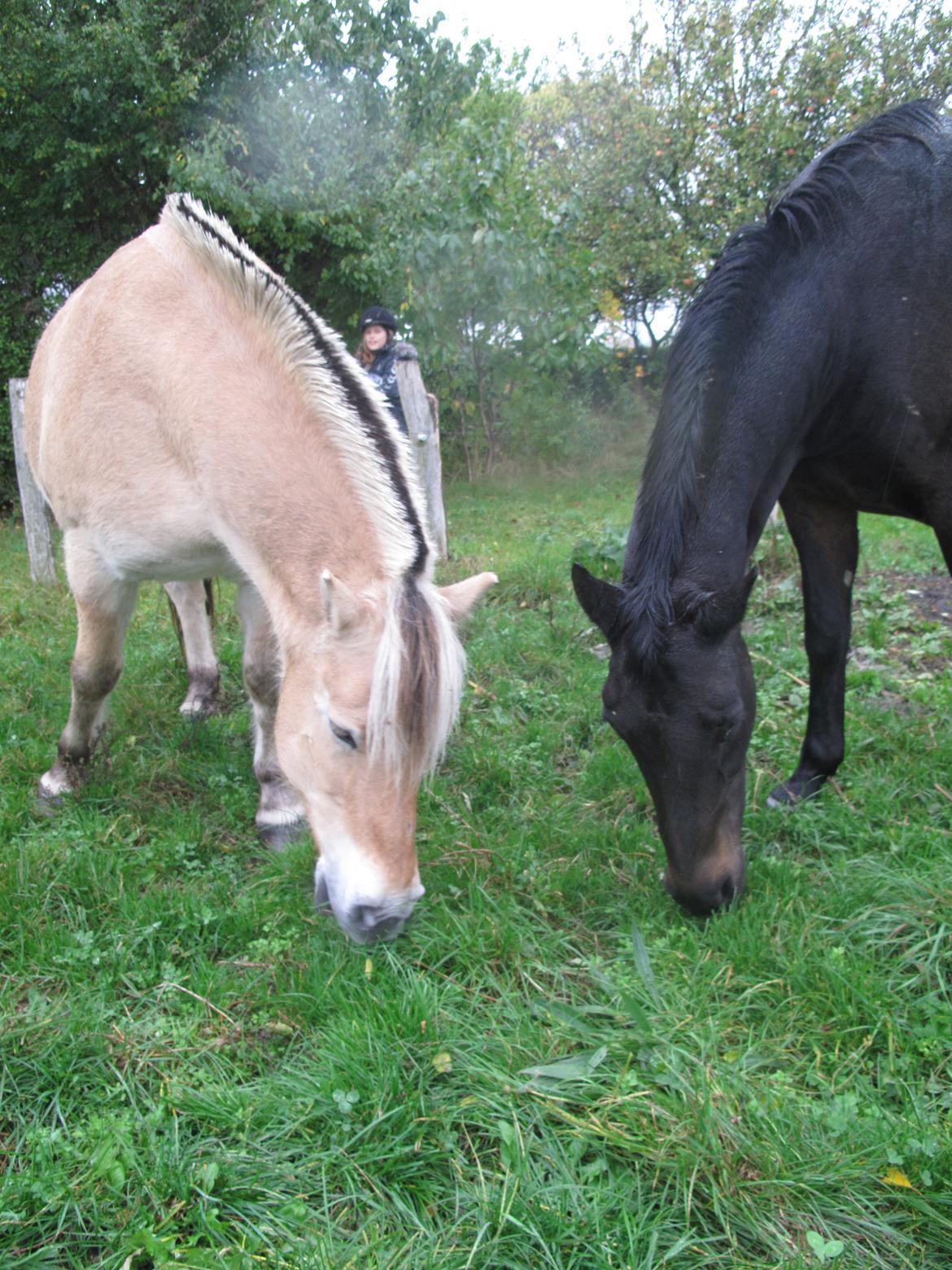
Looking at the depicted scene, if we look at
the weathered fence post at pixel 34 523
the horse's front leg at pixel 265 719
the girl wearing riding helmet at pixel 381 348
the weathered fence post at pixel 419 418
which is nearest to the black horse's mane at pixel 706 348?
the horse's front leg at pixel 265 719

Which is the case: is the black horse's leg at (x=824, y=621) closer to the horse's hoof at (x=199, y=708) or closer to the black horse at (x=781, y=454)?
the black horse at (x=781, y=454)

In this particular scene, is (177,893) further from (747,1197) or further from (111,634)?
(747,1197)

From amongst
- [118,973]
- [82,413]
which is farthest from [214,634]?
[118,973]

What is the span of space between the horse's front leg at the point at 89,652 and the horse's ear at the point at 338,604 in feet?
4.90

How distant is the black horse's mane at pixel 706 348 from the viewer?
8.38 ft

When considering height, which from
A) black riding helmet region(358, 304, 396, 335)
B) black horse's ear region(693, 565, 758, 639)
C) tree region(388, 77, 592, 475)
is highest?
tree region(388, 77, 592, 475)

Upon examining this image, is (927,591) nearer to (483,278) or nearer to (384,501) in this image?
(384,501)

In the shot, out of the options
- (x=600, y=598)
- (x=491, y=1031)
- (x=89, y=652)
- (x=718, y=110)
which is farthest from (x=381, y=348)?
(x=718, y=110)

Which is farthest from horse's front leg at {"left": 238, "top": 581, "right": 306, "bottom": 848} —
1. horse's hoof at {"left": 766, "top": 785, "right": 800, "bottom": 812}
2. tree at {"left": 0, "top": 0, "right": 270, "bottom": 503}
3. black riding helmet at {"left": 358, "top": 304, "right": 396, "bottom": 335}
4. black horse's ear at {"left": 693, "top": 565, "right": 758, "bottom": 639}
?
tree at {"left": 0, "top": 0, "right": 270, "bottom": 503}

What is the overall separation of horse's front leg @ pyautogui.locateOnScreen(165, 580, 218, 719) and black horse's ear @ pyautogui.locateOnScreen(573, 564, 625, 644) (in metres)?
2.68

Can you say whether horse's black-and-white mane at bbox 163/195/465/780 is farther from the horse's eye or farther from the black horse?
the black horse

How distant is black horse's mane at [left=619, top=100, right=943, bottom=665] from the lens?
2553 millimetres

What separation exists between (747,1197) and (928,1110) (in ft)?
1.71

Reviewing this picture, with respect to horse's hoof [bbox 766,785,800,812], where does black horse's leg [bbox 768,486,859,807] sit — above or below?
above
